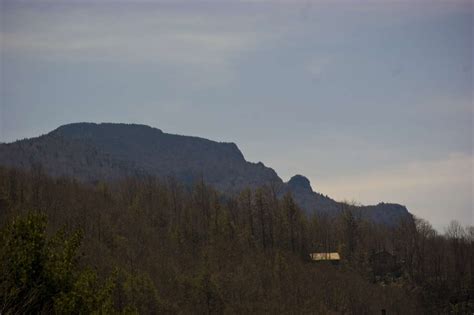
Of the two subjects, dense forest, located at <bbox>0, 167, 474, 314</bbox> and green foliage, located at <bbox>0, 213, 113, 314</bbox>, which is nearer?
green foliage, located at <bbox>0, 213, 113, 314</bbox>

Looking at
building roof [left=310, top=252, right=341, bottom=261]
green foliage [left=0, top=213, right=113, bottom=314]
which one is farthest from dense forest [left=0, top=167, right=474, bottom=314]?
green foliage [left=0, top=213, right=113, bottom=314]

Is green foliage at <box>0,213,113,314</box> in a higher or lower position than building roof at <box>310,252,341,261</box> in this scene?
higher

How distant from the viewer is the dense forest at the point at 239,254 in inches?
3920

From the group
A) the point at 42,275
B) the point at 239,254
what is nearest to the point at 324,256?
the point at 239,254

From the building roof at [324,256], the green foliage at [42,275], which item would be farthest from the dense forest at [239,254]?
the green foliage at [42,275]

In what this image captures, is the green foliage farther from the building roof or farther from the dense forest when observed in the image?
the building roof

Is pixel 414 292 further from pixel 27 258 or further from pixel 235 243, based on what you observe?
pixel 27 258

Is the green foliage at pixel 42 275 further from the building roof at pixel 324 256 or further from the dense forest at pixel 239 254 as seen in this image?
the building roof at pixel 324 256

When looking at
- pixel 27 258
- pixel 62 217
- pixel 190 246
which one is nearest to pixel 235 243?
pixel 190 246

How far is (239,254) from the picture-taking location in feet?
410

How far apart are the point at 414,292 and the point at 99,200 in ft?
245

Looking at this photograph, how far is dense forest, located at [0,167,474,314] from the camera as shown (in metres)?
99.6

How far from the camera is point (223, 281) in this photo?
347 feet

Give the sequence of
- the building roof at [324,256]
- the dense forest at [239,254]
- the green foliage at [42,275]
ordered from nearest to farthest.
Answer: the green foliage at [42,275], the dense forest at [239,254], the building roof at [324,256]
